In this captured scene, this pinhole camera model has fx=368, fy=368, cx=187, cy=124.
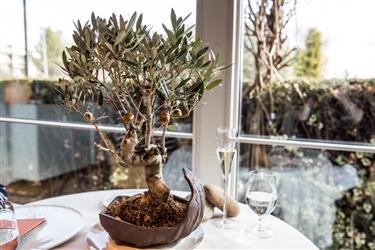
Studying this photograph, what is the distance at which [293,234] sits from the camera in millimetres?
1119

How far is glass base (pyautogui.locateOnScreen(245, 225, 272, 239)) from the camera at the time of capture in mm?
1106

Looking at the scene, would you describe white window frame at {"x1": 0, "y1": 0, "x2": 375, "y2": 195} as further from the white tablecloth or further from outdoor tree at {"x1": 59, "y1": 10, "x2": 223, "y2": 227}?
outdoor tree at {"x1": 59, "y1": 10, "x2": 223, "y2": 227}

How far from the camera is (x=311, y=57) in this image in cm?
203

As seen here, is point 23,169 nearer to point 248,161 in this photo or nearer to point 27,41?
point 27,41

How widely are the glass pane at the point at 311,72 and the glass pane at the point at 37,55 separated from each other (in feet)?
1.78

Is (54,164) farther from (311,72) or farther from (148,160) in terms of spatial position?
(148,160)

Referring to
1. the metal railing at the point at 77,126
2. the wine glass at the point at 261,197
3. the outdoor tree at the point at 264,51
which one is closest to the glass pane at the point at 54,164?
the metal railing at the point at 77,126

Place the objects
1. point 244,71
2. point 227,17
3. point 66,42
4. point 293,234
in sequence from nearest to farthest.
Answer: point 293,234
point 227,17
point 244,71
point 66,42

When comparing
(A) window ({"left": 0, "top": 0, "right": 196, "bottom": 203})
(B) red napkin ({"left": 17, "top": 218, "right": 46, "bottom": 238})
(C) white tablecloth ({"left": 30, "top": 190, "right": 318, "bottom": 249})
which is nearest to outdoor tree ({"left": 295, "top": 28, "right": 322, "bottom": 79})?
(A) window ({"left": 0, "top": 0, "right": 196, "bottom": 203})

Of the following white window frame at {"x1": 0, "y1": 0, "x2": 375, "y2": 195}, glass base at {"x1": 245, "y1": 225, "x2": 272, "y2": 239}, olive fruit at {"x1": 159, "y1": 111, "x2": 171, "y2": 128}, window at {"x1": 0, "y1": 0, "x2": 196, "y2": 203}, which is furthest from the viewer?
window at {"x1": 0, "y1": 0, "x2": 196, "y2": 203}

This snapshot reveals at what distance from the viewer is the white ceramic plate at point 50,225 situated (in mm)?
1007

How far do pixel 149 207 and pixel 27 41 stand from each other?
2115 mm

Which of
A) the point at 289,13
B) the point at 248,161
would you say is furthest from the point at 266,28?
the point at 248,161

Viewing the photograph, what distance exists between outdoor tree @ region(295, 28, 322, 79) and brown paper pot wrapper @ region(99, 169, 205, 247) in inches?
52.1
